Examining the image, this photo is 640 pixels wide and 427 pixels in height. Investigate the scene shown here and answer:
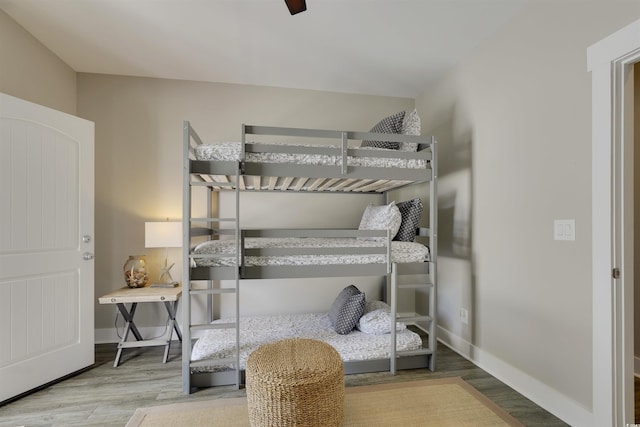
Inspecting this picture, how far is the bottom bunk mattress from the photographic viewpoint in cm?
220

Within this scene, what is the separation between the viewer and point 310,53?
2.56 m

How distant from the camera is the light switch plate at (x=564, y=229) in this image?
5.54 feet

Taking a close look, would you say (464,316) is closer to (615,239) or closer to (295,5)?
(615,239)

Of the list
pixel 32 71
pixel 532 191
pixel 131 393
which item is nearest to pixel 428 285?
pixel 532 191

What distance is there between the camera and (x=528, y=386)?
6.45 ft

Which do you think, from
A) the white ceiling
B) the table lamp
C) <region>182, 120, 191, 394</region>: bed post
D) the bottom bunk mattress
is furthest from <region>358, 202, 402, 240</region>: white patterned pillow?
the table lamp

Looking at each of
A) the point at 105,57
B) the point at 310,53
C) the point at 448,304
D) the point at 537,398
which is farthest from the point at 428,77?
the point at 105,57

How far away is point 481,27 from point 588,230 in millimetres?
1655

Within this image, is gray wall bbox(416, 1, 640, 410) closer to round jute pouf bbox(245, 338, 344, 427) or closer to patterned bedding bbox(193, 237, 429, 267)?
patterned bedding bbox(193, 237, 429, 267)

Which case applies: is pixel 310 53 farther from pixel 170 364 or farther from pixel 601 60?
pixel 170 364

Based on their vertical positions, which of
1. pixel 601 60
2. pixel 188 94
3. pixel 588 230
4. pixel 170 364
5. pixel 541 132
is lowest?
pixel 170 364

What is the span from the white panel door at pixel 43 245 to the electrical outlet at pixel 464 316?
125 inches

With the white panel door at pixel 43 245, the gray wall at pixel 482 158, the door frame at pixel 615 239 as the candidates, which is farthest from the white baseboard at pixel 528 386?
the white panel door at pixel 43 245

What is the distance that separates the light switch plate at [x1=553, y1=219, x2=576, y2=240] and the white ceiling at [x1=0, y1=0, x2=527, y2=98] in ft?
4.92
